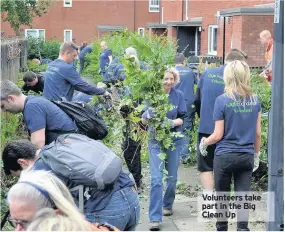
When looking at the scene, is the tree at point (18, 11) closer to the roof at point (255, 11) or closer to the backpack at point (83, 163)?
the roof at point (255, 11)

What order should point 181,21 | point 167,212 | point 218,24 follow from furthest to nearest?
point 181,21, point 218,24, point 167,212

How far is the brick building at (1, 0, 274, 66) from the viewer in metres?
19.6

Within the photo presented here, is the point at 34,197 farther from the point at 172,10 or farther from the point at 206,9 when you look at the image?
the point at 172,10

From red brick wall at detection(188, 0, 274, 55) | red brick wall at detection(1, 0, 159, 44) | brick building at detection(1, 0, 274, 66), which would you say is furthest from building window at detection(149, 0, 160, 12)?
red brick wall at detection(188, 0, 274, 55)

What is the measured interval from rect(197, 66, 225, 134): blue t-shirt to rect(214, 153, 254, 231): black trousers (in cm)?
94

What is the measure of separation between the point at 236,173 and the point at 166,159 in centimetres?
112

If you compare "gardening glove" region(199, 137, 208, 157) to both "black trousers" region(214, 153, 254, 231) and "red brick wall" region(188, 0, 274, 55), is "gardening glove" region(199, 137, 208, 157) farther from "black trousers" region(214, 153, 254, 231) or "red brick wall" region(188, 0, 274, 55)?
"red brick wall" region(188, 0, 274, 55)

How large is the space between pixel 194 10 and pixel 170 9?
586 centimetres

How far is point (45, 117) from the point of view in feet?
16.3

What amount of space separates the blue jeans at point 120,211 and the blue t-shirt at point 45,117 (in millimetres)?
1248

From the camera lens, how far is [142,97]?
6496 mm

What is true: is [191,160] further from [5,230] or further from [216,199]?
[5,230]

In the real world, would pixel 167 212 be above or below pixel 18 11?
below

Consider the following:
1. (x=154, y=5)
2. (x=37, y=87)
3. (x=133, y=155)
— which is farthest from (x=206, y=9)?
(x=133, y=155)
